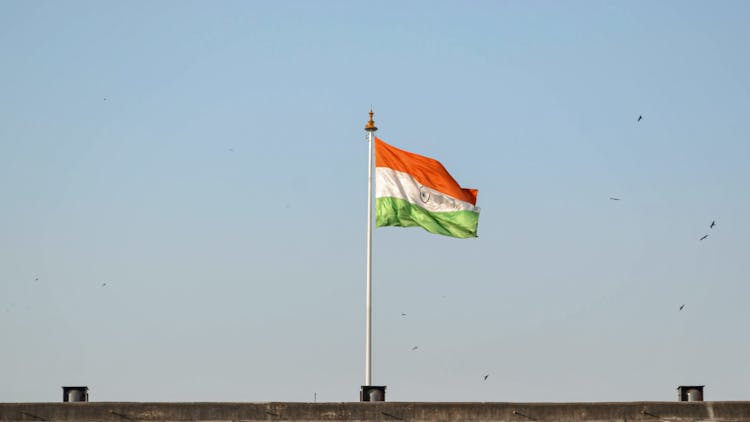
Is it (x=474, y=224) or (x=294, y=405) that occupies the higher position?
(x=474, y=224)

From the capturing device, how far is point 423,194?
47.7 metres

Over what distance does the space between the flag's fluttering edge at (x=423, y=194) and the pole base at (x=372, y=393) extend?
20.9ft

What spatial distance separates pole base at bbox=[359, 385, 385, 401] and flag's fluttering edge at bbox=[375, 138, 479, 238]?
637 centimetres

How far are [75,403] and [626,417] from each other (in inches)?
560

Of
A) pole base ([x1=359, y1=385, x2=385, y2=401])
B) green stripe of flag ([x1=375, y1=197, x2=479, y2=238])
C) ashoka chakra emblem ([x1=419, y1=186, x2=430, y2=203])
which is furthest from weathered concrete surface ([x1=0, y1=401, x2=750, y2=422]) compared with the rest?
ashoka chakra emblem ([x1=419, y1=186, x2=430, y2=203])

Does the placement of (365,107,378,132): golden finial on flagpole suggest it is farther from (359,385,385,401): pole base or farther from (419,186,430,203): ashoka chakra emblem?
(359,385,385,401): pole base

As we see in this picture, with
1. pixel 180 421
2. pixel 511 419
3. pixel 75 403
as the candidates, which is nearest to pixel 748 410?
pixel 511 419

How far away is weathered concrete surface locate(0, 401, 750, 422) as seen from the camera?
41094 mm

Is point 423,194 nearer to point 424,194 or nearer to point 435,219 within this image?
point 424,194

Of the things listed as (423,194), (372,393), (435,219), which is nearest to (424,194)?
(423,194)

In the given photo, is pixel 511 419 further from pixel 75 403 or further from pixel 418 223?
pixel 75 403

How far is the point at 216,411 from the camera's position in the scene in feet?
135

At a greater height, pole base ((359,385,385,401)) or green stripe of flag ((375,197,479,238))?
green stripe of flag ((375,197,479,238))

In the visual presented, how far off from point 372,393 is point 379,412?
0.95 m
